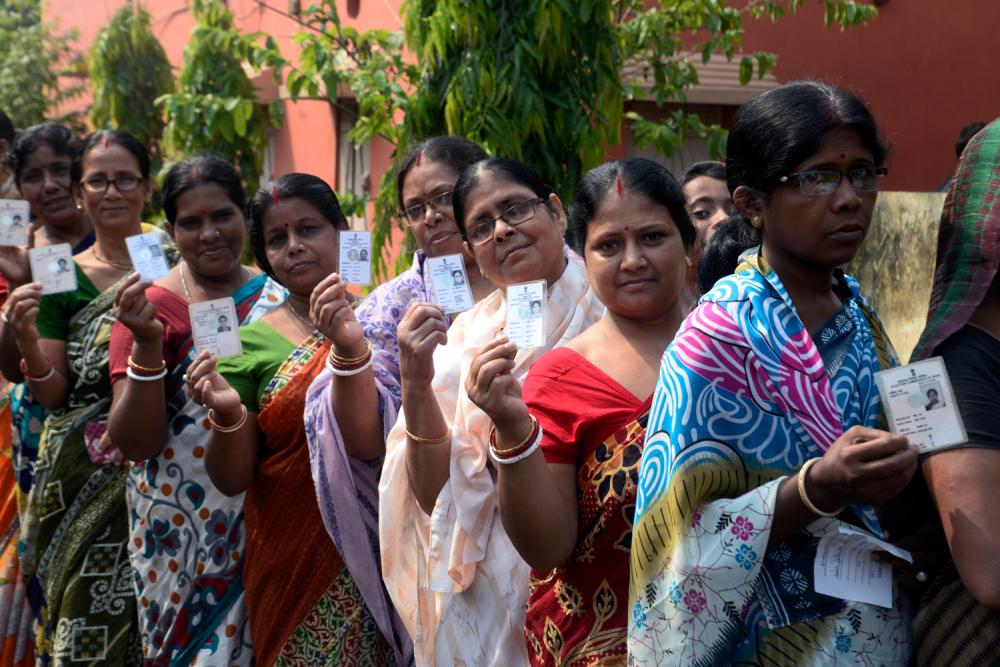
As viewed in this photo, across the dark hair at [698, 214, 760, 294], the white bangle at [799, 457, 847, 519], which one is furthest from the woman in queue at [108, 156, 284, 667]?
the white bangle at [799, 457, 847, 519]

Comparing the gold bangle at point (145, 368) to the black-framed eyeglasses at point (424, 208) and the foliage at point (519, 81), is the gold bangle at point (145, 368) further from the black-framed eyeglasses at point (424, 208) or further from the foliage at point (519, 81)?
the foliage at point (519, 81)

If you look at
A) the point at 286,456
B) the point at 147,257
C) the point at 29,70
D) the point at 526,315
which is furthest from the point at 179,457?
the point at 29,70

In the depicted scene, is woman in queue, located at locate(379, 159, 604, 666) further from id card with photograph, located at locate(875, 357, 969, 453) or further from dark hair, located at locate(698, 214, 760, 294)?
id card with photograph, located at locate(875, 357, 969, 453)

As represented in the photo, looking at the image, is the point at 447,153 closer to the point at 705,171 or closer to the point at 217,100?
the point at 705,171

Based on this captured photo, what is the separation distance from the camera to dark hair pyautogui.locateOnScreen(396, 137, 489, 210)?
2895mm

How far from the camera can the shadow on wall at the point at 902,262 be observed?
3607mm

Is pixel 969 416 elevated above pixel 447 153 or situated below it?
below

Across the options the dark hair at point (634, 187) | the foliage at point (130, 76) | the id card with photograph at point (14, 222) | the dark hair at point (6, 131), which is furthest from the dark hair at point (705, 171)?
the foliage at point (130, 76)

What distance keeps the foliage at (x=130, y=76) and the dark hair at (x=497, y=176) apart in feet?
21.2

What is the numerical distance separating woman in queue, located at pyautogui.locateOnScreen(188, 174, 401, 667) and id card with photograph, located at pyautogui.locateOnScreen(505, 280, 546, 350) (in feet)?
2.48

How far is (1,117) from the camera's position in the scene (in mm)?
4566

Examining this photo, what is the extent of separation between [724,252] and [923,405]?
92 centimetres

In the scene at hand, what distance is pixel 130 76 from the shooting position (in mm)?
8062

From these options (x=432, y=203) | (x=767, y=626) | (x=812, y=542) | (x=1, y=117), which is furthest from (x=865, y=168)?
(x=1, y=117)
